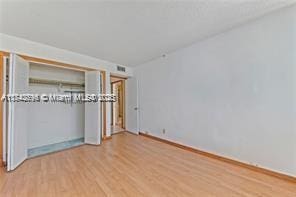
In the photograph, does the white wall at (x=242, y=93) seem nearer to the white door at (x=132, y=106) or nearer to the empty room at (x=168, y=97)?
the empty room at (x=168, y=97)

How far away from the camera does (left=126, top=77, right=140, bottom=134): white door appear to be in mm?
5605

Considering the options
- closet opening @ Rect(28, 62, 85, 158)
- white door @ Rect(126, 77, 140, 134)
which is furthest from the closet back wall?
white door @ Rect(126, 77, 140, 134)

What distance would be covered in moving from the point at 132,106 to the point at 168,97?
6.08 ft

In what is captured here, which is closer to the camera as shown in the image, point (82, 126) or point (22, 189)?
point (22, 189)

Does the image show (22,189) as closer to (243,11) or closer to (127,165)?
(127,165)

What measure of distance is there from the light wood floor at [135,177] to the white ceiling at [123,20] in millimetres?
2429

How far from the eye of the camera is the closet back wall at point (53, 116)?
3906 mm

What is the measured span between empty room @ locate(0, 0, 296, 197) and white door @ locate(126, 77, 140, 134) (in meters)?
1.31

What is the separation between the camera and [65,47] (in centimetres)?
359

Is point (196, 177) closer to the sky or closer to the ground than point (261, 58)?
closer to the ground

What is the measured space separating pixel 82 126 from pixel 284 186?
4842mm

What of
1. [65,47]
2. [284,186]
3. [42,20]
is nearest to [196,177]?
[284,186]

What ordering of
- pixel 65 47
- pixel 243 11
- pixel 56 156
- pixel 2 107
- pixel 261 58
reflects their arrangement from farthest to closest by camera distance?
pixel 65 47 < pixel 56 156 < pixel 2 107 < pixel 261 58 < pixel 243 11

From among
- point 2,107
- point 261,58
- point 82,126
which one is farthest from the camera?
point 82,126
